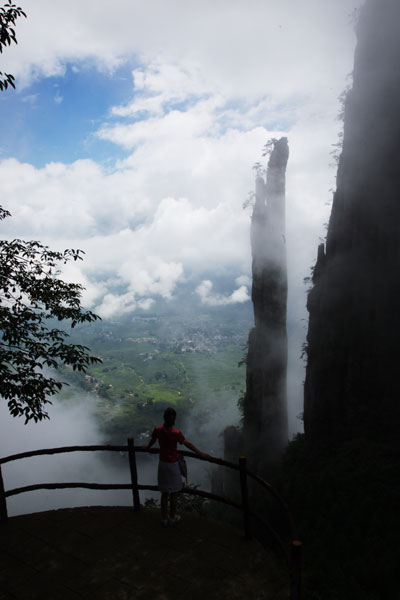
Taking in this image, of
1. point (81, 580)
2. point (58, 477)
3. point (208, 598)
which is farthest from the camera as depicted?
point (58, 477)

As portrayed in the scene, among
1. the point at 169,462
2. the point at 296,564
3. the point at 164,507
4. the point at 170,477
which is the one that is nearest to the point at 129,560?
the point at 164,507

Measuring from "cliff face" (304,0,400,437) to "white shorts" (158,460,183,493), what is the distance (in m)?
17.1

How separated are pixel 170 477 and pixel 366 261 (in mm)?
20184

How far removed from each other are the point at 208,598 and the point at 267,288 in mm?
31607

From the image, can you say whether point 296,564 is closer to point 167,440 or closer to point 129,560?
point 129,560

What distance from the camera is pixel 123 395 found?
151250 millimetres

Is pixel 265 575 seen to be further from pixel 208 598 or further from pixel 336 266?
pixel 336 266

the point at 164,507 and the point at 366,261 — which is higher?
the point at 366,261

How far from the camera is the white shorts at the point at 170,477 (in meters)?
6.24

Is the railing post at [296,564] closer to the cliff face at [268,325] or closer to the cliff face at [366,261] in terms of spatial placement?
the cliff face at [366,261]

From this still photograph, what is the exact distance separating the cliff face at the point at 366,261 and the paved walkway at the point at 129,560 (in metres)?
17.3

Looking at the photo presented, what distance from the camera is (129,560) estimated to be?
17.2ft

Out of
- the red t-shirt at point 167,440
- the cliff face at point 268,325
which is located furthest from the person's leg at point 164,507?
the cliff face at point 268,325

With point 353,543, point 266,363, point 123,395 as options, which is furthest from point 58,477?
point 353,543
